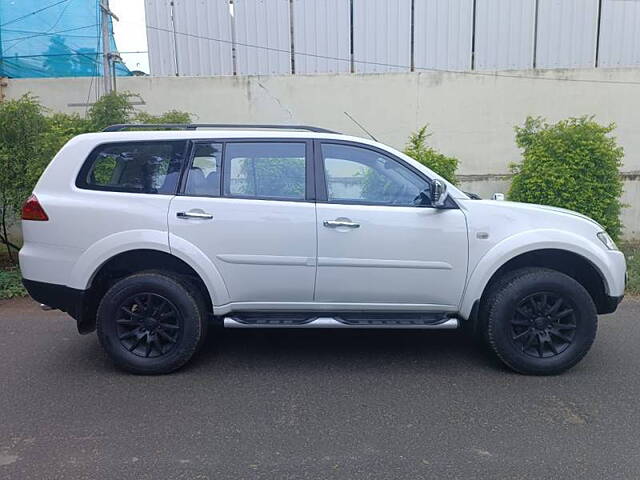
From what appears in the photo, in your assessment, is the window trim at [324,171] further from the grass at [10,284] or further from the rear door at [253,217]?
the grass at [10,284]

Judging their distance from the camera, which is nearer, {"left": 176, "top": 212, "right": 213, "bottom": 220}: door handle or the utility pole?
{"left": 176, "top": 212, "right": 213, "bottom": 220}: door handle

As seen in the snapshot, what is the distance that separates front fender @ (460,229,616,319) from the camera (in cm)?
414

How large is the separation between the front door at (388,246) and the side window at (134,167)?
3.81ft

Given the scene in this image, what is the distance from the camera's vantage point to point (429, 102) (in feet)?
30.0

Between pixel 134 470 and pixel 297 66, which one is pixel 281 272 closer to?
pixel 134 470

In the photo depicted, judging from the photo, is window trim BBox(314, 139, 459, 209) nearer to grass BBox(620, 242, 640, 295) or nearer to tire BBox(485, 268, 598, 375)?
tire BBox(485, 268, 598, 375)

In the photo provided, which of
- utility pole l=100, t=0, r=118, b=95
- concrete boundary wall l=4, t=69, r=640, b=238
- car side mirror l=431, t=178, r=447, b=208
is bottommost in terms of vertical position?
car side mirror l=431, t=178, r=447, b=208

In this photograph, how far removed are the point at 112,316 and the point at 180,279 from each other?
0.57 metres

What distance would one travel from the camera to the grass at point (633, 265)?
6.75 meters

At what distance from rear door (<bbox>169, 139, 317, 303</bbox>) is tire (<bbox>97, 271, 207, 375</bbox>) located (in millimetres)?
360

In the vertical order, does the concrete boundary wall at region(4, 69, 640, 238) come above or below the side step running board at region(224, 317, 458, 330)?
above

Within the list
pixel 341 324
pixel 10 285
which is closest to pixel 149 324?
pixel 341 324

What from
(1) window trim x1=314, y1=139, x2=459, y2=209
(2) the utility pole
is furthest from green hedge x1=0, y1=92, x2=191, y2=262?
(1) window trim x1=314, y1=139, x2=459, y2=209

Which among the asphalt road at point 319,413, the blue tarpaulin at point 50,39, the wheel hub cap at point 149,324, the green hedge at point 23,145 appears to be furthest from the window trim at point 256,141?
the blue tarpaulin at point 50,39
